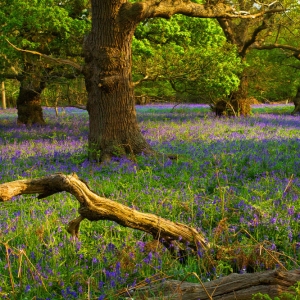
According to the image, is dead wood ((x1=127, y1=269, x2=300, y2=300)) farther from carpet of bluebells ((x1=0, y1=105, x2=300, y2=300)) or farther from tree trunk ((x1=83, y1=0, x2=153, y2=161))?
tree trunk ((x1=83, y1=0, x2=153, y2=161))

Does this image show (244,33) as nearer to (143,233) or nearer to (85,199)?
(143,233)

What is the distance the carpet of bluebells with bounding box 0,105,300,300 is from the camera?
340cm

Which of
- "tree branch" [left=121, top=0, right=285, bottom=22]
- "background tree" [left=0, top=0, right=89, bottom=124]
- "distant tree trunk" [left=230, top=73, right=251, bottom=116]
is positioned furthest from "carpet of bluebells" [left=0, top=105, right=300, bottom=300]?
"distant tree trunk" [left=230, top=73, right=251, bottom=116]

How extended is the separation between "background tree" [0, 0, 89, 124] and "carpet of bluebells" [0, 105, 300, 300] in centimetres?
446

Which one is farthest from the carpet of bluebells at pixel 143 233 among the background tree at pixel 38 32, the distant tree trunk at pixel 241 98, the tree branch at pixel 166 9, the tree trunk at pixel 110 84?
the distant tree trunk at pixel 241 98

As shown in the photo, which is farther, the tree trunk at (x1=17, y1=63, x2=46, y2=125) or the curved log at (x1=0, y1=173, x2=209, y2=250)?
the tree trunk at (x1=17, y1=63, x2=46, y2=125)

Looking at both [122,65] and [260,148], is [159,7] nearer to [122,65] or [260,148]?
[122,65]

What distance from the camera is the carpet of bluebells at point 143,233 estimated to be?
340cm

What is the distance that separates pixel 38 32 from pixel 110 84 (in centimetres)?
651

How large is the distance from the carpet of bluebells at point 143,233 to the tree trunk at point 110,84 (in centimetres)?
65

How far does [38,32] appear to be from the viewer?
1441 cm

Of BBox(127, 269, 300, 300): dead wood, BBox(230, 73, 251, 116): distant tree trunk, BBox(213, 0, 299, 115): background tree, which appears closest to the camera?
BBox(127, 269, 300, 300): dead wood

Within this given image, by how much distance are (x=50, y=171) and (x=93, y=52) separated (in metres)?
2.89

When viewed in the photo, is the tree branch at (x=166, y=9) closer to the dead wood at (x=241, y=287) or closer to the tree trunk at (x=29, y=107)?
the dead wood at (x=241, y=287)
